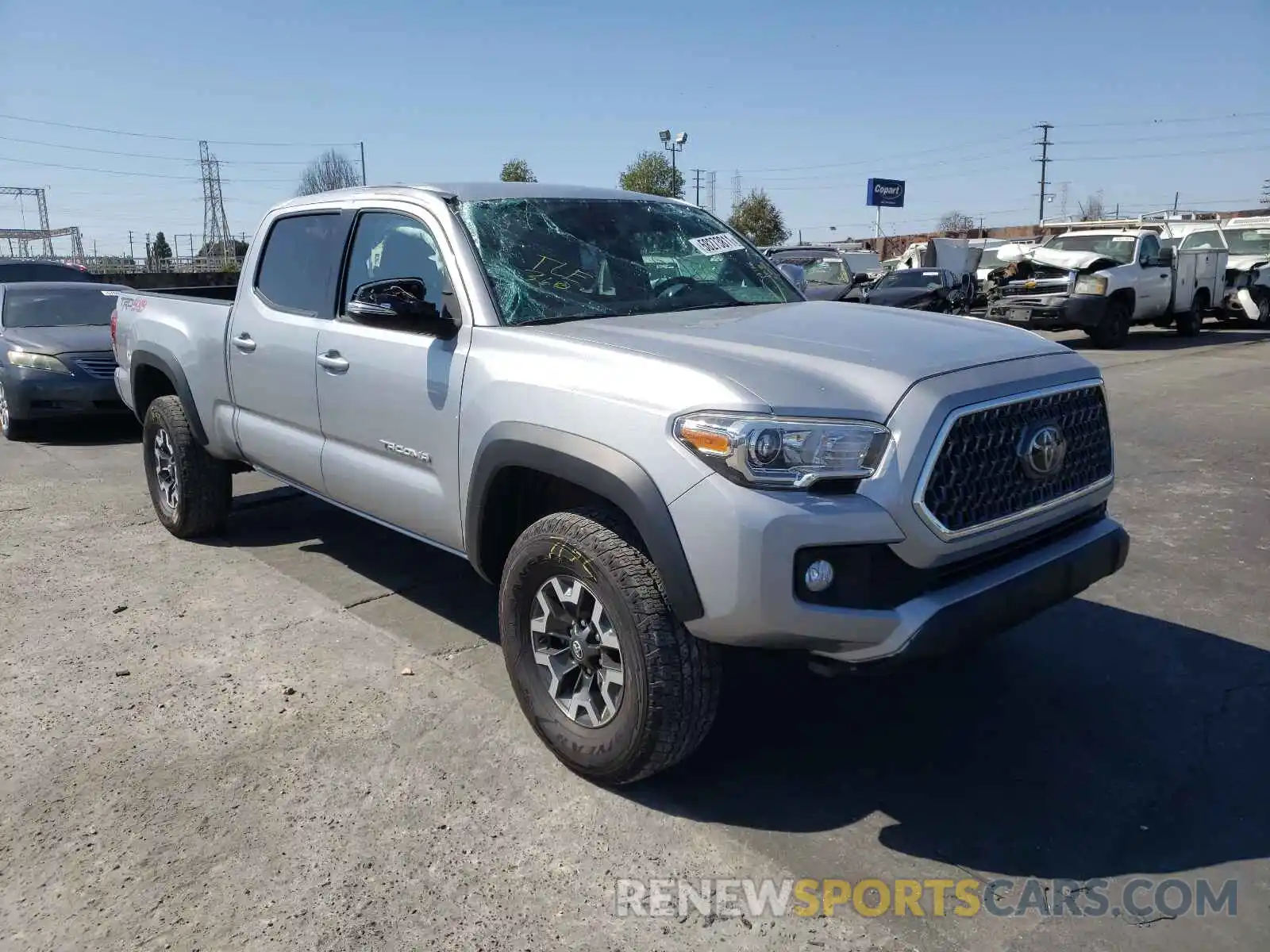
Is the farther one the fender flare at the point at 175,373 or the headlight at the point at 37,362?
the headlight at the point at 37,362

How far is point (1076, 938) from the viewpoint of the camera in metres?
2.55

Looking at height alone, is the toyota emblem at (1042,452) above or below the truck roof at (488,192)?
below

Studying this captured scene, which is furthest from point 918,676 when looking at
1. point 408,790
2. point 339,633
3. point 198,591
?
point 198,591

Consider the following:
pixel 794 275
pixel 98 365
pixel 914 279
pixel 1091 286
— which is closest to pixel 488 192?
pixel 794 275

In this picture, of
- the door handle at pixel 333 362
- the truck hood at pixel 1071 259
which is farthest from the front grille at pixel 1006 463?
the truck hood at pixel 1071 259

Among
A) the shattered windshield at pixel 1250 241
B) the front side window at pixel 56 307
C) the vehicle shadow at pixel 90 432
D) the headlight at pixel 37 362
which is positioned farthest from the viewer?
the shattered windshield at pixel 1250 241

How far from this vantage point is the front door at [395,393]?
3.74m

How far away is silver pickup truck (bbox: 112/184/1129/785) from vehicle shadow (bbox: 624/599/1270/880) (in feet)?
1.71

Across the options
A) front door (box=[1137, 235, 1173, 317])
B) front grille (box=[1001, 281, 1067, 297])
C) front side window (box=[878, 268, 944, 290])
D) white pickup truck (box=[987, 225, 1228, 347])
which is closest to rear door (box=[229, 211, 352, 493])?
white pickup truck (box=[987, 225, 1228, 347])

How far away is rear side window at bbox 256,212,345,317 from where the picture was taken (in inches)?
180

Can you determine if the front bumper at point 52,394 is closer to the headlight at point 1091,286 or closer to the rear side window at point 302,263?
the rear side window at point 302,263

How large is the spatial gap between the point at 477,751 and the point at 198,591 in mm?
2332

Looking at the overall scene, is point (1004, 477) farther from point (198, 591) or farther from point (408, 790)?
point (198, 591)

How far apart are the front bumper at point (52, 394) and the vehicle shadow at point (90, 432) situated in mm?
303
